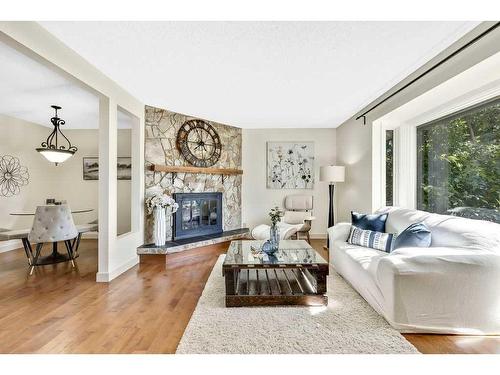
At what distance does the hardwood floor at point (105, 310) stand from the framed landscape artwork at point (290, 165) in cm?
245

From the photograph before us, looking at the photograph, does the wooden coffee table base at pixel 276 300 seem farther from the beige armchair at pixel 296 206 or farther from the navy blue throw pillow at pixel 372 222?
the beige armchair at pixel 296 206

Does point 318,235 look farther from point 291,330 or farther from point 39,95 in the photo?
point 39,95

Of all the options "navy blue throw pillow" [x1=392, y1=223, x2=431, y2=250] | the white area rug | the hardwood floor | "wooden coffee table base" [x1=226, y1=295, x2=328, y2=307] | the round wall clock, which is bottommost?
the hardwood floor

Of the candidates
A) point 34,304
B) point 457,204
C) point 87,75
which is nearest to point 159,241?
point 34,304

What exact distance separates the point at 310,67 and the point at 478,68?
54.2 inches

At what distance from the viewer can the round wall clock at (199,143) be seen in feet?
14.4

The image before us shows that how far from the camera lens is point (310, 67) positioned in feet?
8.77

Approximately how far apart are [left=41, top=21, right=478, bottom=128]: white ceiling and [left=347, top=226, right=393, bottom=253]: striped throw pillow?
174 centimetres

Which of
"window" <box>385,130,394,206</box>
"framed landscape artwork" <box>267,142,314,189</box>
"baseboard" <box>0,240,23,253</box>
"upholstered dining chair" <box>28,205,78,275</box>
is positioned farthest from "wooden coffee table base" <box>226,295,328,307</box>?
"baseboard" <box>0,240,23,253</box>

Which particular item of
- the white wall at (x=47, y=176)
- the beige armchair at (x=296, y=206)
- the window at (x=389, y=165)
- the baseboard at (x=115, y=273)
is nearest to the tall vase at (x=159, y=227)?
the baseboard at (x=115, y=273)

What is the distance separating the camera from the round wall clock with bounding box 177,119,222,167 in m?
4.40

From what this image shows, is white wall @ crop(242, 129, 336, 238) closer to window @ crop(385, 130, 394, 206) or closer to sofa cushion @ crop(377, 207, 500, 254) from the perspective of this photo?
window @ crop(385, 130, 394, 206)

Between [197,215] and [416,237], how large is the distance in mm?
3329

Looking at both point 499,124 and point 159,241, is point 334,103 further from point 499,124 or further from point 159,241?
point 159,241
